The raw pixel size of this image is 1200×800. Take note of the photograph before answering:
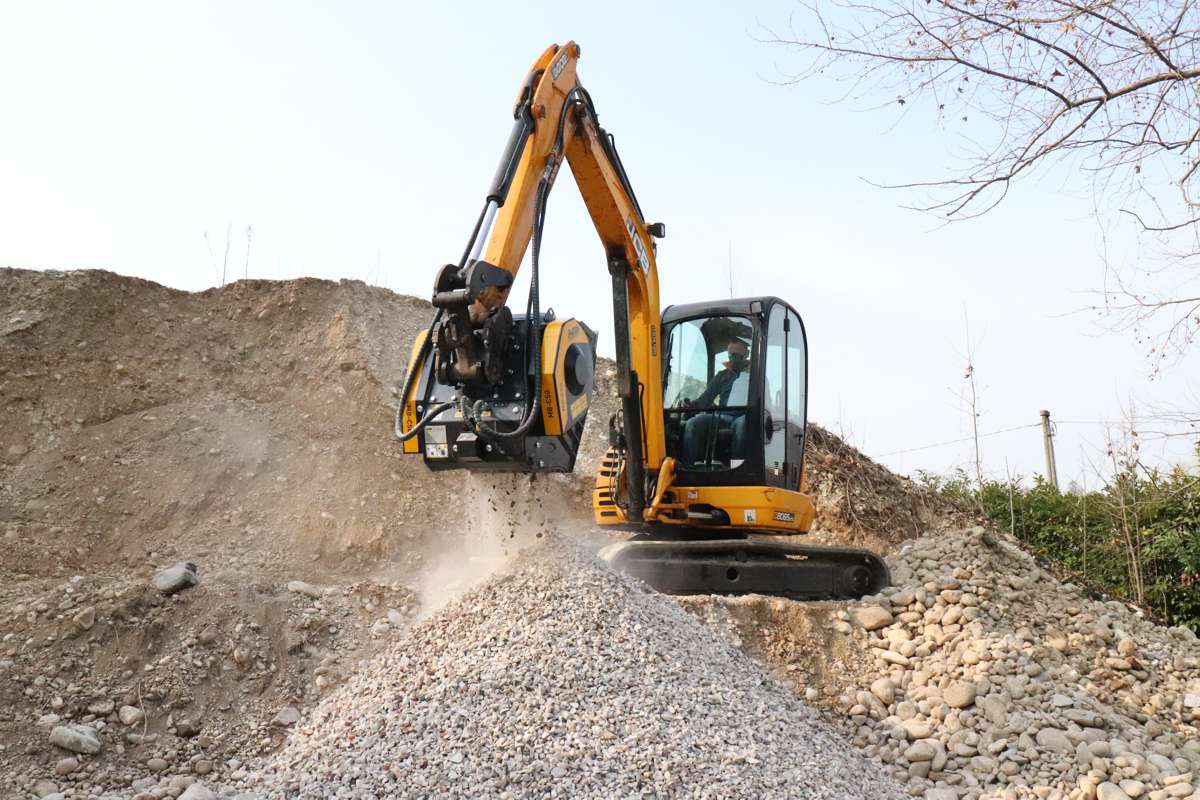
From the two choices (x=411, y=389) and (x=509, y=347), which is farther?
(x=411, y=389)

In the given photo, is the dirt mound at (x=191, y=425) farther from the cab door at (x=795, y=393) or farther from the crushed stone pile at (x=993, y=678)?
the crushed stone pile at (x=993, y=678)

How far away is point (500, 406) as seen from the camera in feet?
17.9

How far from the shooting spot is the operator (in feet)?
26.2

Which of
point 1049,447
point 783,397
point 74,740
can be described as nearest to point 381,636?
point 74,740

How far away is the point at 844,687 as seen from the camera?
706 cm

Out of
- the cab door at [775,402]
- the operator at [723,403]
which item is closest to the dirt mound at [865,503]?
the cab door at [775,402]

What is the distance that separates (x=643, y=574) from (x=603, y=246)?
2.63 meters

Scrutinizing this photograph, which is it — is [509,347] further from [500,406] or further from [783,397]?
[783,397]

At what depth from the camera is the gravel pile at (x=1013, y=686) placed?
607 cm

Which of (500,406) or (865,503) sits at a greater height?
(500,406)

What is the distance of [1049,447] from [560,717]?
38.7 ft

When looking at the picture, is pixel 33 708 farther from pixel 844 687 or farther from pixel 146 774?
pixel 844 687

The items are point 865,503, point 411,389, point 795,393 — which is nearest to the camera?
point 411,389

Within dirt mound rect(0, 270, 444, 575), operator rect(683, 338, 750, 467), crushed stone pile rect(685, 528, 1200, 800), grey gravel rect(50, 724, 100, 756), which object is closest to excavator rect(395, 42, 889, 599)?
operator rect(683, 338, 750, 467)
